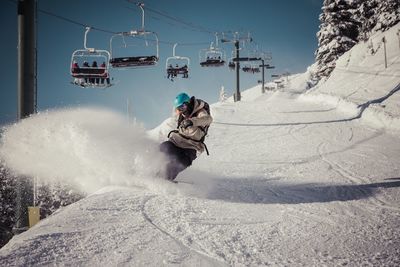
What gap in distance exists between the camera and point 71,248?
10.3 ft

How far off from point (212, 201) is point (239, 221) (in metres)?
1.13

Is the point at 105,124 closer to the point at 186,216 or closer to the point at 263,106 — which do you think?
the point at 186,216

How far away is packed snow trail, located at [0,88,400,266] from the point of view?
3.04m

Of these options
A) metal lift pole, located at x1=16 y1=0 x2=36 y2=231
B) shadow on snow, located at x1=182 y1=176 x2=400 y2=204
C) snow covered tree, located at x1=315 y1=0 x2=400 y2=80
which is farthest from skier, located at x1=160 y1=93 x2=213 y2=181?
snow covered tree, located at x1=315 y1=0 x2=400 y2=80

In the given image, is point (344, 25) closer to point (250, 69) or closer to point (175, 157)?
point (250, 69)

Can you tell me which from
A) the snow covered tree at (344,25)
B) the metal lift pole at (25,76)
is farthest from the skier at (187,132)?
the snow covered tree at (344,25)

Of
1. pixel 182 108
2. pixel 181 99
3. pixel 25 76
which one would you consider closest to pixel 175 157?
pixel 182 108

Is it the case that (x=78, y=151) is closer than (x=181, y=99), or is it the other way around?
(x=181, y=99)

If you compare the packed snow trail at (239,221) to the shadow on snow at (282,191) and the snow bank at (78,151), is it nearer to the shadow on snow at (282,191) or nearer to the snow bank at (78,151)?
the shadow on snow at (282,191)

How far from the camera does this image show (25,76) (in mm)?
7680

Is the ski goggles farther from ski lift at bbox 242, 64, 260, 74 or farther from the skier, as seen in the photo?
ski lift at bbox 242, 64, 260, 74

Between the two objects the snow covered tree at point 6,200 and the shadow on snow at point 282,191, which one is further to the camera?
the snow covered tree at point 6,200

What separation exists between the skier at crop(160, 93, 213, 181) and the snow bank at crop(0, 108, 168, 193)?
34 centimetres

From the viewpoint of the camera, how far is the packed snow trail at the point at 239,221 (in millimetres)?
3035
